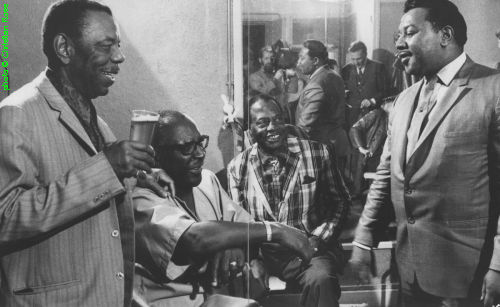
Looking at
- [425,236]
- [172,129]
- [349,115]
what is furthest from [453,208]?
[172,129]

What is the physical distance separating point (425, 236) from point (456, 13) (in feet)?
3.29

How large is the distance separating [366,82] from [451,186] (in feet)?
2.08

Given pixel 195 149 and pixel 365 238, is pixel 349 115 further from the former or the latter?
pixel 195 149

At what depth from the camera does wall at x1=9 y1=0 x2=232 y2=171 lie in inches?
94.0

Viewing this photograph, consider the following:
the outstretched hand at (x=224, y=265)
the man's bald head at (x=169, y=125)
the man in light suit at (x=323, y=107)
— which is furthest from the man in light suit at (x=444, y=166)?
the man's bald head at (x=169, y=125)

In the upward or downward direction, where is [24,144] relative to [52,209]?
upward

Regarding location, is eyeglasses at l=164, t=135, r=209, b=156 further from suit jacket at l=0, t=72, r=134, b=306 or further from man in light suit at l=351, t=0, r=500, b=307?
man in light suit at l=351, t=0, r=500, b=307

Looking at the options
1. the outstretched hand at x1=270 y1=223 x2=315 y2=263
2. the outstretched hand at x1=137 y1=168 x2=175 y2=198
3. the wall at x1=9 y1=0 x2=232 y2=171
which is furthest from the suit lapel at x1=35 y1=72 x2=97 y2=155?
the outstretched hand at x1=270 y1=223 x2=315 y2=263

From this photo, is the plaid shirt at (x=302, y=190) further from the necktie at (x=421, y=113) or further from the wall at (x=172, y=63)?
the necktie at (x=421, y=113)

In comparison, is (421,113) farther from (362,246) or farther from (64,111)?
(64,111)

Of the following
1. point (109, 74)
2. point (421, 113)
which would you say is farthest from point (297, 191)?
point (109, 74)

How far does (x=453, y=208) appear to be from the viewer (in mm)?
2262

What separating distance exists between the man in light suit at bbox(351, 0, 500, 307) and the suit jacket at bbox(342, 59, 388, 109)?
129 millimetres

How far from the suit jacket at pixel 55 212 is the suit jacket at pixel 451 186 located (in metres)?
1.25
